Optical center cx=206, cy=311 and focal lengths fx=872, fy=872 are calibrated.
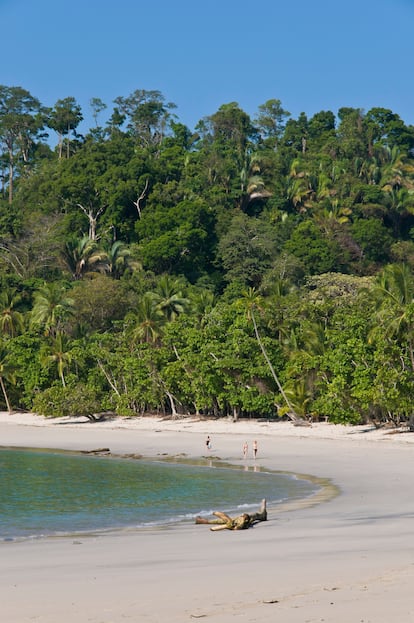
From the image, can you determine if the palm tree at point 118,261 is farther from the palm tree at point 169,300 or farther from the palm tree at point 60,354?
the palm tree at point 60,354


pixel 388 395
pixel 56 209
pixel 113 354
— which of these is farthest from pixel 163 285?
pixel 56 209

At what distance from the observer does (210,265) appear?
83.2 metres

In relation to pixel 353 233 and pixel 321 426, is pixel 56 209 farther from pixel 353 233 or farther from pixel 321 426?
pixel 321 426

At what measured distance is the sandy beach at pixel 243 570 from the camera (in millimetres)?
10031

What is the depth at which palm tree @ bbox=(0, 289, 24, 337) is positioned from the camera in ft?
213

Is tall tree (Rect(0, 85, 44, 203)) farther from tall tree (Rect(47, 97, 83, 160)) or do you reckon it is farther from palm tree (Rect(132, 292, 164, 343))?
palm tree (Rect(132, 292, 164, 343))

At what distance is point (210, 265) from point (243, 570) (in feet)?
233

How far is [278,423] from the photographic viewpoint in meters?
47.8

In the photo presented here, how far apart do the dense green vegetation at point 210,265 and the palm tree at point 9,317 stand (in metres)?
0.23

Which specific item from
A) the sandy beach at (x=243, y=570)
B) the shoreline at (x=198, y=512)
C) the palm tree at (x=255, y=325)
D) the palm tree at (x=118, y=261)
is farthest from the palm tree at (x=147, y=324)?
the sandy beach at (x=243, y=570)

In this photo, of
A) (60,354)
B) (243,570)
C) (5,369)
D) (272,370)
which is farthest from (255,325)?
(243,570)

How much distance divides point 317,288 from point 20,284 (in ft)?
81.5

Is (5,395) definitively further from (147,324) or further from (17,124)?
(17,124)

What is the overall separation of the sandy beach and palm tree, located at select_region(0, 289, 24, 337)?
137 feet
